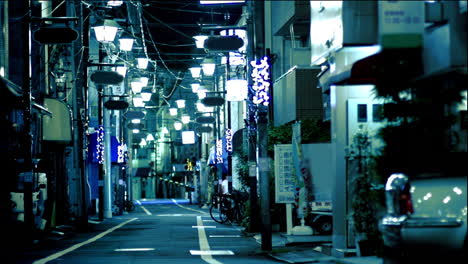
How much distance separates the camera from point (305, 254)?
2050cm

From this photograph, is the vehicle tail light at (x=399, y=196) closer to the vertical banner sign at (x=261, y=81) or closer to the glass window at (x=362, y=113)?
the glass window at (x=362, y=113)

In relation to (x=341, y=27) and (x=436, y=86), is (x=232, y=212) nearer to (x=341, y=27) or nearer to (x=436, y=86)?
(x=341, y=27)

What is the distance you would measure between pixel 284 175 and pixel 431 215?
1476cm

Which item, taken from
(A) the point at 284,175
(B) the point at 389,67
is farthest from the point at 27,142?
(B) the point at 389,67

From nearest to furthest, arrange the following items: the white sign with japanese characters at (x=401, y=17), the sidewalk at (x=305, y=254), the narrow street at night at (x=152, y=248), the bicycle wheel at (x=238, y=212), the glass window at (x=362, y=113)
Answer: the white sign with japanese characters at (x=401, y=17) < the sidewalk at (x=305, y=254) < the narrow street at night at (x=152, y=248) < the glass window at (x=362, y=113) < the bicycle wheel at (x=238, y=212)

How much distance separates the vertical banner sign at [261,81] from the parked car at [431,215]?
11089mm

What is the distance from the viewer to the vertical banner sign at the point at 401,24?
40.4ft

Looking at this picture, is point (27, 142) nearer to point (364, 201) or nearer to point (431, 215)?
A: point (364, 201)

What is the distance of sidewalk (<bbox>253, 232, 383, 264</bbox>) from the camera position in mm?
17453

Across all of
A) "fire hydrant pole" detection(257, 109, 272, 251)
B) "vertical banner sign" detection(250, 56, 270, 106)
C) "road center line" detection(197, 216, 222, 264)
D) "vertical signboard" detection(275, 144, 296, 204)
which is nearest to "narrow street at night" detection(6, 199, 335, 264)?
"road center line" detection(197, 216, 222, 264)

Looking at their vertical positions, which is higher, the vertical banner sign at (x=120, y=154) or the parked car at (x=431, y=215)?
the vertical banner sign at (x=120, y=154)

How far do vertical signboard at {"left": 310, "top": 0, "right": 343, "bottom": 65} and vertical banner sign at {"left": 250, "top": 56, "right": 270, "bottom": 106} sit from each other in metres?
1.81

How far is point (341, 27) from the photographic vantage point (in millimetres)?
17359

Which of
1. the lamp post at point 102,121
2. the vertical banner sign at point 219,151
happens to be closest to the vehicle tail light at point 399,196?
the lamp post at point 102,121
